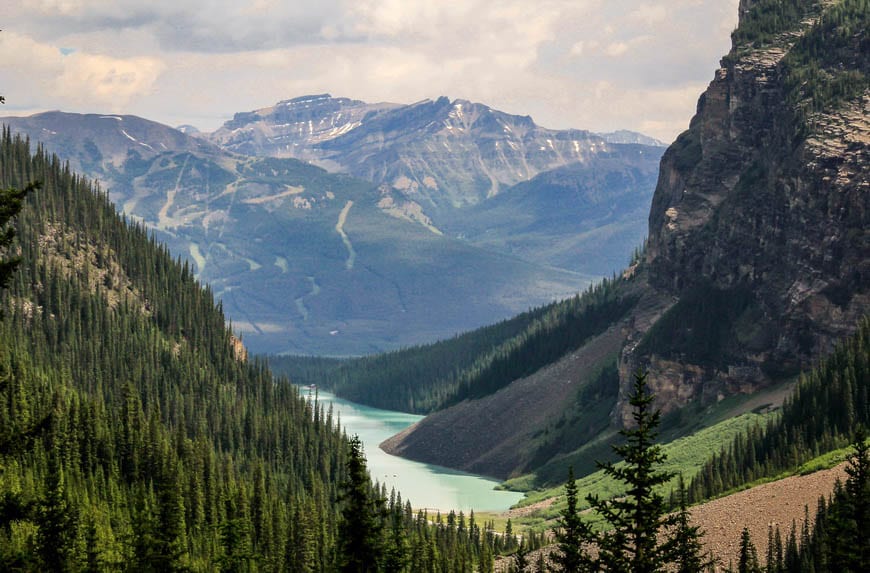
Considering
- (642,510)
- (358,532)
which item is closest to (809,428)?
(358,532)

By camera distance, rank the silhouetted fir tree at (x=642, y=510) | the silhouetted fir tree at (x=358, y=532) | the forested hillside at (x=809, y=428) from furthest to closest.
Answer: the forested hillside at (x=809, y=428) < the silhouetted fir tree at (x=358, y=532) < the silhouetted fir tree at (x=642, y=510)

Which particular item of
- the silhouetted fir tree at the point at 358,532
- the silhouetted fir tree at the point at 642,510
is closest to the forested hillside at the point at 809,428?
the silhouetted fir tree at the point at 358,532

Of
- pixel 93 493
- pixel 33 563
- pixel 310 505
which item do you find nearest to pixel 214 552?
pixel 93 493

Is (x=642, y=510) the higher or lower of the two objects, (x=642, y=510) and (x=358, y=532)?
the higher

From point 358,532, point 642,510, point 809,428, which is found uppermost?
point 642,510

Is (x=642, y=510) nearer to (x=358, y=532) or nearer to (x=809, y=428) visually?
(x=358, y=532)

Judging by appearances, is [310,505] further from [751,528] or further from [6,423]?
[751,528]

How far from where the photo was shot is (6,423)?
524 feet

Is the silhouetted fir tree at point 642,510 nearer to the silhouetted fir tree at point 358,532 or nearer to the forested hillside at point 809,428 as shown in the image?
the silhouetted fir tree at point 358,532

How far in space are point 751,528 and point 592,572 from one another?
8485 cm

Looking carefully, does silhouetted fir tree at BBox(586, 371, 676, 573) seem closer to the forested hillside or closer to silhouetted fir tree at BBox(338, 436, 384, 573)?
silhouetted fir tree at BBox(338, 436, 384, 573)

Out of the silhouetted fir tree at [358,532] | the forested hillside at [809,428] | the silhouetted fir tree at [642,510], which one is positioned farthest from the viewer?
the forested hillside at [809,428]

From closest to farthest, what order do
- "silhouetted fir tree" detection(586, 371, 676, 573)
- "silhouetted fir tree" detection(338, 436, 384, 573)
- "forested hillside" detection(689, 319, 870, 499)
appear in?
"silhouetted fir tree" detection(586, 371, 676, 573) < "silhouetted fir tree" detection(338, 436, 384, 573) < "forested hillside" detection(689, 319, 870, 499)

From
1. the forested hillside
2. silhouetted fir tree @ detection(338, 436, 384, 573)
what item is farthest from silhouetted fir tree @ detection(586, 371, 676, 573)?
the forested hillside
